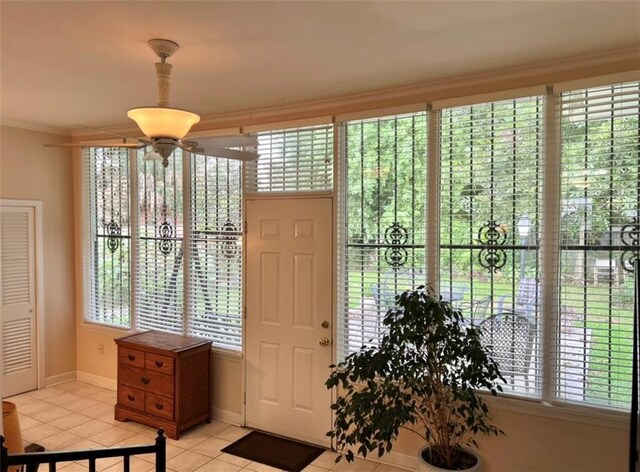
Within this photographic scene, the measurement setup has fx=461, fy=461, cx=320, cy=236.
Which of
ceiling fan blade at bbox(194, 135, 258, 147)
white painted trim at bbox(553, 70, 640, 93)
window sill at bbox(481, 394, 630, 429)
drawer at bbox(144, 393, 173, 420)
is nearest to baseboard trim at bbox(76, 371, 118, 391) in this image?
drawer at bbox(144, 393, 173, 420)

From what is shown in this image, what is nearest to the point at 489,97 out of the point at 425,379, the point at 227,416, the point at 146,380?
the point at 425,379

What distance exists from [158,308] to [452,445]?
3.09 meters

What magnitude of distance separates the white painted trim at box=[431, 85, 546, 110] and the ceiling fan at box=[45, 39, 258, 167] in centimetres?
144

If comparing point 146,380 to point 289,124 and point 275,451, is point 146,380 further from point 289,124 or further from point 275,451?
point 289,124

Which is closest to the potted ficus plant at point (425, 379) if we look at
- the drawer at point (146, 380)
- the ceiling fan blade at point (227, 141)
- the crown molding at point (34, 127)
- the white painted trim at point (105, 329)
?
the ceiling fan blade at point (227, 141)

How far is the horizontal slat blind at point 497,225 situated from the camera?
3004mm

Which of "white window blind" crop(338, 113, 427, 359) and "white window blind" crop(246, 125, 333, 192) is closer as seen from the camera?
"white window blind" crop(338, 113, 427, 359)

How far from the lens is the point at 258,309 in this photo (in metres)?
4.11

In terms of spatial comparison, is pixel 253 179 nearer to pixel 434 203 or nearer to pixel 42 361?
pixel 434 203

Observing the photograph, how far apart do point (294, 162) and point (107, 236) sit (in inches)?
98.0

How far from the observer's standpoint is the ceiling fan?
7.32ft

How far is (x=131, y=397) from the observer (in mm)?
4219

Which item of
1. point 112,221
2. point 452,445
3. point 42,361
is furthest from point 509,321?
point 42,361

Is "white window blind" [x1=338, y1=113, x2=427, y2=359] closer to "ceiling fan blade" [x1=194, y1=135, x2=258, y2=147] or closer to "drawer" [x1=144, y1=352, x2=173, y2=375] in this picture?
"ceiling fan blade" [x1=194, y1=135, x2=258, y2=147]
